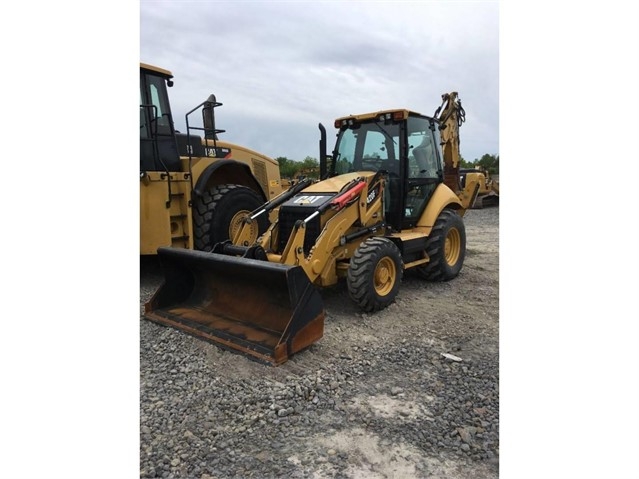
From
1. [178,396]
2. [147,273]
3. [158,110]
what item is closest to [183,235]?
[147,273]

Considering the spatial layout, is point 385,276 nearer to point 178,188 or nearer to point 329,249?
point 329,249

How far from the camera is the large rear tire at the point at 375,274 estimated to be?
4.51m

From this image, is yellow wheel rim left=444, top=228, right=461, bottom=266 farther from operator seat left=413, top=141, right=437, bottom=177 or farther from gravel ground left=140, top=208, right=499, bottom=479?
gravel ground left=140, top=208, right=499, bottom=479

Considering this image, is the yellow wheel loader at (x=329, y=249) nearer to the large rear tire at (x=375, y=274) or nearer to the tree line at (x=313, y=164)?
the large rear tire at (x=375, y=274)

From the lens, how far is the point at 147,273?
6.30m

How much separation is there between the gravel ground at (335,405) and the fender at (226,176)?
2115mm

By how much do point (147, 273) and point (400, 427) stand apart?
15.1ft

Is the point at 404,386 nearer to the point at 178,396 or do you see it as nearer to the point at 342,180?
the point at 178,396

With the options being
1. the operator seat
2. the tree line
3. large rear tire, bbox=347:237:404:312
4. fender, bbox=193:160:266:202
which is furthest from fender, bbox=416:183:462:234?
the tree line

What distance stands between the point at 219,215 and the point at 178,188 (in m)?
0.61

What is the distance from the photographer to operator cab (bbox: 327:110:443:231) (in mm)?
5609

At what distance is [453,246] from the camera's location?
6410 millimetres

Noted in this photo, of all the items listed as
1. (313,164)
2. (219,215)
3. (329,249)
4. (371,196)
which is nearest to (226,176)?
(219,215)

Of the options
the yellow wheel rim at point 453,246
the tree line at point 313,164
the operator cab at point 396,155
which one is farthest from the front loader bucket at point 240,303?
the tree line at point 313,164
